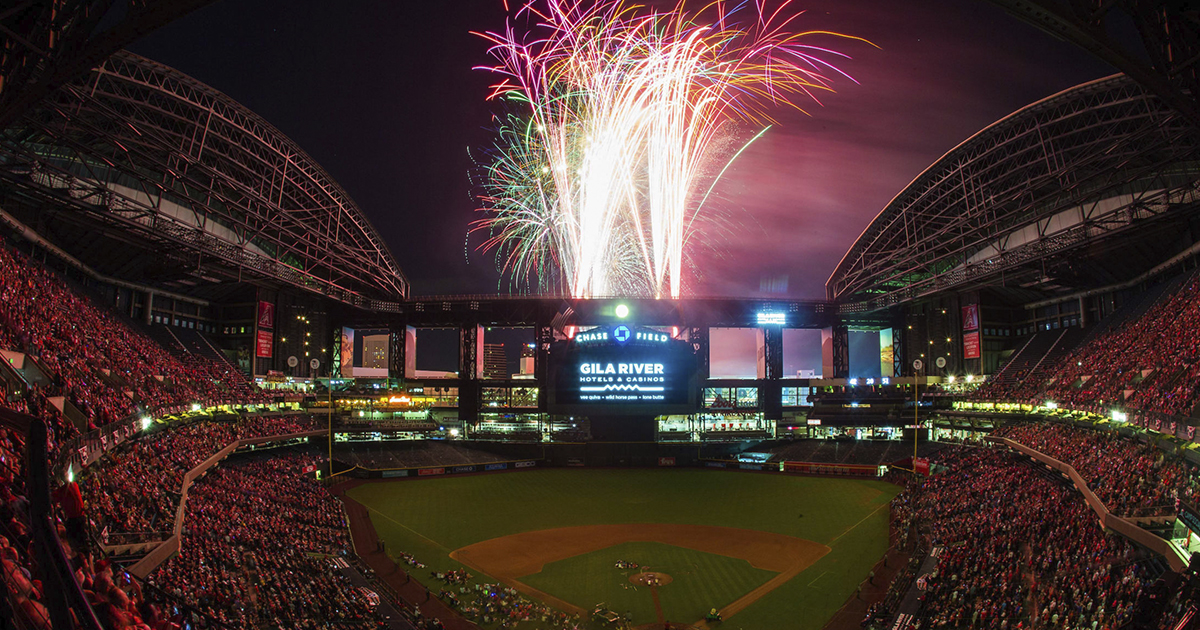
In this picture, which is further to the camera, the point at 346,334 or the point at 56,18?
the point at 346,334

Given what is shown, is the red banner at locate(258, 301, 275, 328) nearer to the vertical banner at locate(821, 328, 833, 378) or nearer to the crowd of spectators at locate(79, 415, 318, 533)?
the crowd of spectators at locate(79, 415, 318, 533)

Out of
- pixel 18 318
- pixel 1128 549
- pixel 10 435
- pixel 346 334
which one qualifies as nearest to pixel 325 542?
pixel 18 318

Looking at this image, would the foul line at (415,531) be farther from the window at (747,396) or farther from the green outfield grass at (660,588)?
the window at (747,396)

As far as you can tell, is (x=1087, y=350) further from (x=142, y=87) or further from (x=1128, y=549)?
(x=142, y=87)

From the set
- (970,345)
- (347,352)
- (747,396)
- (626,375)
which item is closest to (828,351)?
(747,396)

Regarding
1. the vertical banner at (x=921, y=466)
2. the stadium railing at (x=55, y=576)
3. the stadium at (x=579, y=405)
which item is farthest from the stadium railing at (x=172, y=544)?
the vertical banner at (x=921, y=466)

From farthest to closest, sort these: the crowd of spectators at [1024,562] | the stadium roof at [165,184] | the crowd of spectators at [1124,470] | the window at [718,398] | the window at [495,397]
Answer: the window at [495,397] → the window at [718,398] → the stadium roof at [165,184] → the crowd of spectators at [1124,470] → the crowd of spectators at [1024,562]

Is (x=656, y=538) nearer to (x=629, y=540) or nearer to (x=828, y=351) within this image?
(x=629, y=540)
